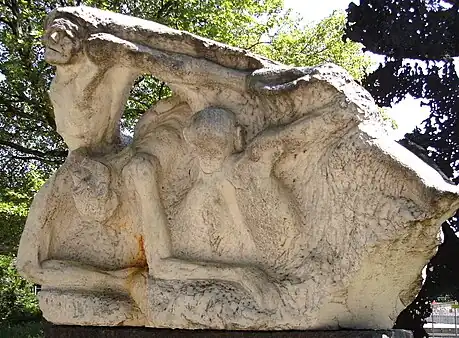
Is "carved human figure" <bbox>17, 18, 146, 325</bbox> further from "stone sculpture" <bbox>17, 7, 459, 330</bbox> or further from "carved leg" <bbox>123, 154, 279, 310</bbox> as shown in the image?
"carved leg" <bbox>123, 154, 279, 310</bbox>

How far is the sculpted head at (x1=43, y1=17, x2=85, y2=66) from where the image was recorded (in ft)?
12.7

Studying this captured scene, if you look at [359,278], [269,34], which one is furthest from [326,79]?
[269,34]

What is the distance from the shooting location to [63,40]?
389 cm

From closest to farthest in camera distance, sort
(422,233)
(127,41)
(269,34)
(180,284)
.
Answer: (422,233) < (180,284) < (127,41) < (269,34)

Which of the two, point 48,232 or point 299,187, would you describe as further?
point 48,232

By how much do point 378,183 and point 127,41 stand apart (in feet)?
5.39

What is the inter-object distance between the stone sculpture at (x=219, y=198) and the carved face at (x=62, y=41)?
11 mm

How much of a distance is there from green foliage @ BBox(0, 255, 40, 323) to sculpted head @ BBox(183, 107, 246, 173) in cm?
1353

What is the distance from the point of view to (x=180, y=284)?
142 inches

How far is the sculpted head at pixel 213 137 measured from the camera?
3.63 metres

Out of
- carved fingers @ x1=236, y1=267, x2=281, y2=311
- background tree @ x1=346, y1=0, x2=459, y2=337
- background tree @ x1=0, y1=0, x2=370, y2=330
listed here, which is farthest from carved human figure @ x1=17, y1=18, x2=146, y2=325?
background tree @ x1=0, y1=0, x2=370, y2=330

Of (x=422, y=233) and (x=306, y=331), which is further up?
(x=422, y=233)

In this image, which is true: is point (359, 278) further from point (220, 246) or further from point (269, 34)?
point (269, 34)

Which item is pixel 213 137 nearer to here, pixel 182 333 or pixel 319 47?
pixel 182 333
